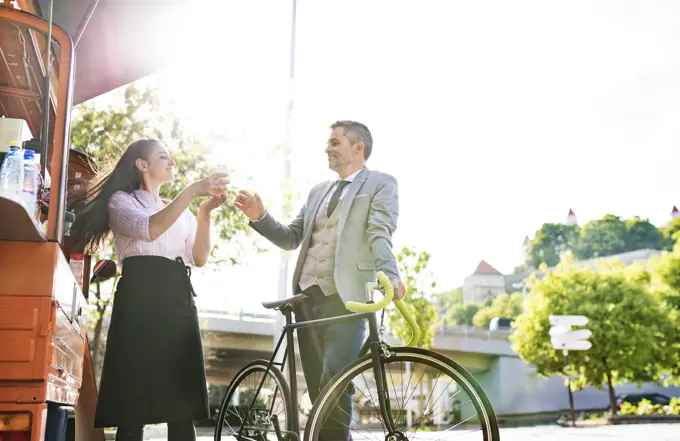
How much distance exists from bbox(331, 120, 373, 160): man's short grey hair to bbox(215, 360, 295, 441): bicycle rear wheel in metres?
1.39

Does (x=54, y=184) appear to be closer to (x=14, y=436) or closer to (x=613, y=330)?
(x=14, y=436)

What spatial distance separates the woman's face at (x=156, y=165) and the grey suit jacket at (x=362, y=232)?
75 centimetres

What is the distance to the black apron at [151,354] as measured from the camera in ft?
13.0

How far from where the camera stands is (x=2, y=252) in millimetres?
2576

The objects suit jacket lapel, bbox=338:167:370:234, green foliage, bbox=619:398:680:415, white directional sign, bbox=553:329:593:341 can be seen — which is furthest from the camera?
white directional sign, bbox=553:329:593:341

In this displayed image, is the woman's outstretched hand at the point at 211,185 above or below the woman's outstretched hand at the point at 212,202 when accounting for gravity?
above

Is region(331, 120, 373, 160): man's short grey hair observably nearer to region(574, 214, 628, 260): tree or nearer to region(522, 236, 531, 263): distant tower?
region(574, 214, 628, 260): tree

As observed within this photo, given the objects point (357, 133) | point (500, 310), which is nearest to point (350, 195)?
point (357, 133)

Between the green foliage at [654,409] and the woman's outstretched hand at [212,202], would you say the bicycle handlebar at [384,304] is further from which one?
the green foliage at [654,409]

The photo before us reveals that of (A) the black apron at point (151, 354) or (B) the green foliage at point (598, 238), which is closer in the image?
(A) the black apron at point (151, 354)

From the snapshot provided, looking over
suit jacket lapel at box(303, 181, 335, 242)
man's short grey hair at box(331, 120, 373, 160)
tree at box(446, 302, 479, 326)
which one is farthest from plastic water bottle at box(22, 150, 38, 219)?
tree at box(446, 302, 479, 326)

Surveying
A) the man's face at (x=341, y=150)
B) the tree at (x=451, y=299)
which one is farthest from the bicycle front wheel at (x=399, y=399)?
the tree at (x=451, y=299)

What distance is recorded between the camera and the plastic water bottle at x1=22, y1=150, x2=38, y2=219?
2785 millimetres

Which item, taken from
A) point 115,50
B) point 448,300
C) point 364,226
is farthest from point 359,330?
point 448,300
